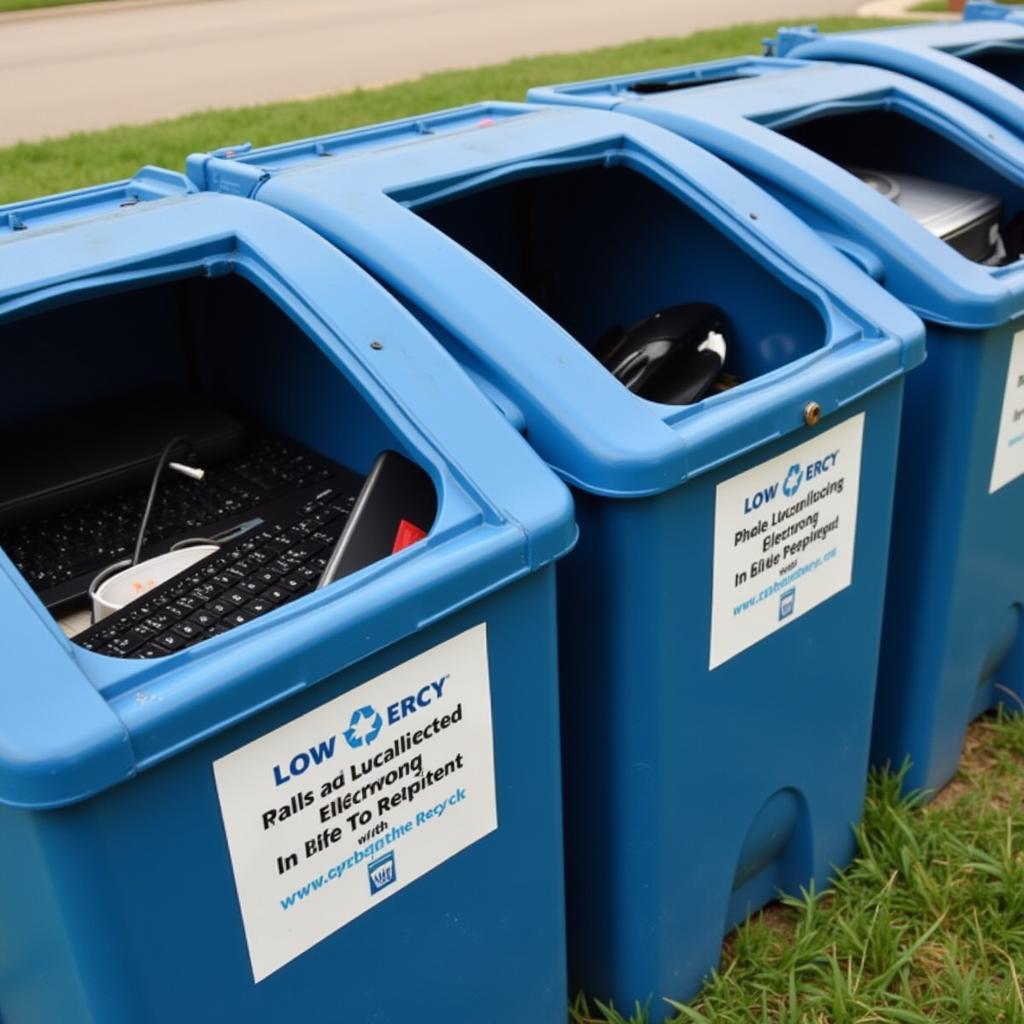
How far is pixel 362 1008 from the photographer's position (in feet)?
4.08

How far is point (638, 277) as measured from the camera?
1.92 metres

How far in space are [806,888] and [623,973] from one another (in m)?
0.39

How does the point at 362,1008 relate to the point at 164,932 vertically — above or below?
below

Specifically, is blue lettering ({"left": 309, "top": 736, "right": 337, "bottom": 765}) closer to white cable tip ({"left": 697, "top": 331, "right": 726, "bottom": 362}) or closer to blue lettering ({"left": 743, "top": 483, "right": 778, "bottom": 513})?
blue lettering ({"left": 743, "top": 483, "right": 778, "bottom": 513})

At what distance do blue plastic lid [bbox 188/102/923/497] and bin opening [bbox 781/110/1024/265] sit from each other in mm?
494

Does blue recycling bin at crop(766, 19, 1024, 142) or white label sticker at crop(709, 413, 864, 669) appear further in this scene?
blue recycling bin at crop(766, 19, 1024, 142)

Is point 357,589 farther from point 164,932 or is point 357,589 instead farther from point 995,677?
point 995,677

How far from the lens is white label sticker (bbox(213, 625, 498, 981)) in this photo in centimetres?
109

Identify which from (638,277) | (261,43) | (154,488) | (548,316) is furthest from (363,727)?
(261,43)

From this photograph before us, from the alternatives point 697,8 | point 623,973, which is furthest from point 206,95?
point 623,973

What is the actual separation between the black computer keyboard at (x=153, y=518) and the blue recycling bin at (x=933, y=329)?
30.6 inches

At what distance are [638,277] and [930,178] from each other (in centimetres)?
78

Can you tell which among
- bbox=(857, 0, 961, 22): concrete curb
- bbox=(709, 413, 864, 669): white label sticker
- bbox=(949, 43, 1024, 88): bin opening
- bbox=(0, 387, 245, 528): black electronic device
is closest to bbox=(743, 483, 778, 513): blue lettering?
bbox=(709, 413, 864, 669): white label sticker

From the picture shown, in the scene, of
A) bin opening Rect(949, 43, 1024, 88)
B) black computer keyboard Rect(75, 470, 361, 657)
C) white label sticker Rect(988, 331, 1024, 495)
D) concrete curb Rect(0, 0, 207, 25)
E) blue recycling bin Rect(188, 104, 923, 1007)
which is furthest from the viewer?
concrete curb Rect(0, 0, 207, 25)
